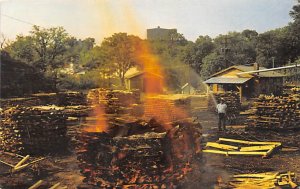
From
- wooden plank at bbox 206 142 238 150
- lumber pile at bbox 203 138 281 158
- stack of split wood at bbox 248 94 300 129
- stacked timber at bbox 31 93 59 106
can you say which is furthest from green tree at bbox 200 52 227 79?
stacked timber at bbox 31 93 59 106

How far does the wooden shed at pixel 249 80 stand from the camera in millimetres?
14906

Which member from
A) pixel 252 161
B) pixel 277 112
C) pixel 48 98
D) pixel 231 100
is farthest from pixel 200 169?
pixel 48 98

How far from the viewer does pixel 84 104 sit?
1803 cm

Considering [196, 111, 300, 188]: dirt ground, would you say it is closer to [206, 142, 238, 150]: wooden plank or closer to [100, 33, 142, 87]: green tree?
[206, 142, 238, 150]: wooden plank

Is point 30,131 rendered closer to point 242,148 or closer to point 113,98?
point 113,98

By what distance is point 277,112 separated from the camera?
16031 mm

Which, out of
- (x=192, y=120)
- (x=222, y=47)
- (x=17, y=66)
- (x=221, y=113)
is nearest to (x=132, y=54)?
(x=222, y=47)

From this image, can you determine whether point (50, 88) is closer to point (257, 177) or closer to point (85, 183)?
point (85, 183)

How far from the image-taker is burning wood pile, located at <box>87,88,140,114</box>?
43.3 ft

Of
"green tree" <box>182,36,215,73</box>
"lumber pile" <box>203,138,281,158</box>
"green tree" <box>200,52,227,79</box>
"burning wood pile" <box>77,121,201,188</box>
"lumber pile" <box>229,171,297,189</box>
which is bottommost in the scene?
"lumber pile" <box>229,171,297,189</box>

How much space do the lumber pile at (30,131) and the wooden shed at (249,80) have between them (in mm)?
7978

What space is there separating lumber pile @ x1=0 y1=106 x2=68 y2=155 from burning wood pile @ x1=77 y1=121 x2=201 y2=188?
5.12 metres

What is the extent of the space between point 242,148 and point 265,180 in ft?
12.3

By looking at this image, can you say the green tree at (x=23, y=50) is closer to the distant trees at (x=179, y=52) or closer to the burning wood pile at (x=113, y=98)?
the distant trees at (x=179, y=52)
